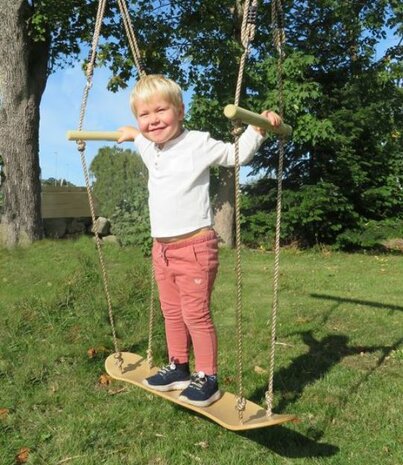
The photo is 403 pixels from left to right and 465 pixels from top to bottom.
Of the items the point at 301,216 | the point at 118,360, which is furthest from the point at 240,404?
the point at 301,216

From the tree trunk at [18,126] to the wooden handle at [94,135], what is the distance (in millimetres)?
7415

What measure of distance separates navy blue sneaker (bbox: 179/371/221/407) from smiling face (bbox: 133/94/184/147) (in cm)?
127

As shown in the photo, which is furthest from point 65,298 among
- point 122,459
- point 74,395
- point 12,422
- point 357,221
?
point 357,221

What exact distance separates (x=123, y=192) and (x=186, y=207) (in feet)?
31.2

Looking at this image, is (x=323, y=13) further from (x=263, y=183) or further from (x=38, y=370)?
(x=38, y=370)

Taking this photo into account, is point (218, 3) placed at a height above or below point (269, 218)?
above

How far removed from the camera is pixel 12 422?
3.58 metres

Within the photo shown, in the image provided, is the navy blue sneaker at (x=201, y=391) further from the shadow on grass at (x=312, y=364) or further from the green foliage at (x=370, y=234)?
the green foliage at (x=370, y=234)

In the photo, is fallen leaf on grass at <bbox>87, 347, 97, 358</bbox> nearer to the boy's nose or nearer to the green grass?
the green grass

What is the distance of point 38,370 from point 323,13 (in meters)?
11.5

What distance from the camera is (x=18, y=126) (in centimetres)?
1062

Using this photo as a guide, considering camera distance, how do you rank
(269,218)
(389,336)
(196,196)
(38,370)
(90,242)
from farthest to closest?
(269,218) < (90,242) < (389,336) < (38,370) < (196,196)

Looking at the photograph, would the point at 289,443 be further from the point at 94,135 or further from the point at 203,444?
the point at 94,135

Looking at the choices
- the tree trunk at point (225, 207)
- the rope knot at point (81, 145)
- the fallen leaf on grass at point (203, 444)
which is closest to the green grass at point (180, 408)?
the fallen leaf on grass at point (203, 444)
